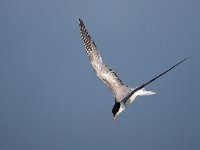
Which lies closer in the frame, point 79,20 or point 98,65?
point 79,20

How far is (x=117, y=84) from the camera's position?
7059 millimetres

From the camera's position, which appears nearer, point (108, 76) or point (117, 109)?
point (117, 109)

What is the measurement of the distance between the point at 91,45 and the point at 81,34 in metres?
0.35

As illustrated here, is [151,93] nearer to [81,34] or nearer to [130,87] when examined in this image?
[130,87]

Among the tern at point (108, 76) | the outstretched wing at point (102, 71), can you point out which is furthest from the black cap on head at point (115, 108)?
the outstretched wing at point (102, 71)

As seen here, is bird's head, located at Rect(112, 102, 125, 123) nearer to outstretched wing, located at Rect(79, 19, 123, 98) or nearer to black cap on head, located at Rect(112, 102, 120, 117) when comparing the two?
black cap on head, located at Rect(112, 102, 120, 117)

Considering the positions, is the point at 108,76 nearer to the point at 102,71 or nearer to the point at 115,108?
the point at 102,71

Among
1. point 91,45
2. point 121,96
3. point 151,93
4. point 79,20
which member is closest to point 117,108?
point 121,96

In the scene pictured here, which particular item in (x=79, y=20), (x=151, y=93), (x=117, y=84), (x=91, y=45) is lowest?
(x=151, y=93)

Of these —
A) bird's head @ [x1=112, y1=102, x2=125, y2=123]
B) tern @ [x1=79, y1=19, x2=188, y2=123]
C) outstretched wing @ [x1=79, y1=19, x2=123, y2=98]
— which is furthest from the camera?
outstretched wing @ [x1=79, y1=19, x2=123, y2=98]

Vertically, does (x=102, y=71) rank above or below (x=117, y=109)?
above

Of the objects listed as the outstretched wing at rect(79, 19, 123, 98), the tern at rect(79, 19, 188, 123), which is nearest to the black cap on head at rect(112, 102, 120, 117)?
the tern at rect(79, 19, 188, 123)

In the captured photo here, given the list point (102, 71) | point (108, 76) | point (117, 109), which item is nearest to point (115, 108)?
point (117, 109)

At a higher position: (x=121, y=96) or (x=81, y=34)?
(x=81, y=34)
